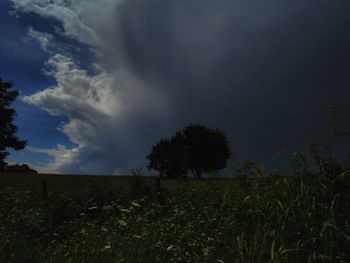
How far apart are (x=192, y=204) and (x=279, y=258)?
4.15 meters

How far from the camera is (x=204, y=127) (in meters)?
58.4

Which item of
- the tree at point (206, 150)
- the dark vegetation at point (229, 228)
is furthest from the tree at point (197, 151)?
the dark vegetation at point (229, 228)

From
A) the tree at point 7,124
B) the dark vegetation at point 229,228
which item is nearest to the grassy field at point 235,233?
the dark vegetation at point 229,228

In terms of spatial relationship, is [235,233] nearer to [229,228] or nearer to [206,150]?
[229,228]

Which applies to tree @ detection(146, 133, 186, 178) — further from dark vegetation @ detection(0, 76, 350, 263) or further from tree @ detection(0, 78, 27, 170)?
dark vegetation @ detection(0, 76, 350, 263)

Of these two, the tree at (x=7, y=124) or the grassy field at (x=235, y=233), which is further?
the tree at (x=7, y=124)

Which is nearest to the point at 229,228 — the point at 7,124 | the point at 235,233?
the point at 235,233

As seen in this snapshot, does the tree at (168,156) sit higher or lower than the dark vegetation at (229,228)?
higher

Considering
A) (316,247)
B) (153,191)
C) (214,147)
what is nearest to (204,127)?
(214,147)

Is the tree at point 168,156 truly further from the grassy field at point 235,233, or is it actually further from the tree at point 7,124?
the grassy field at point 235,233

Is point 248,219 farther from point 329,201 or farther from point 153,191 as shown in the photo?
point 153,191

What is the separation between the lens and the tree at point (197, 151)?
55.1 metres

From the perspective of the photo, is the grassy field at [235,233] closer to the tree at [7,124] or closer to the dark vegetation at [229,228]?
the dark vegetation at [229,228]

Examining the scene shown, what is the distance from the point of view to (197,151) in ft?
183
